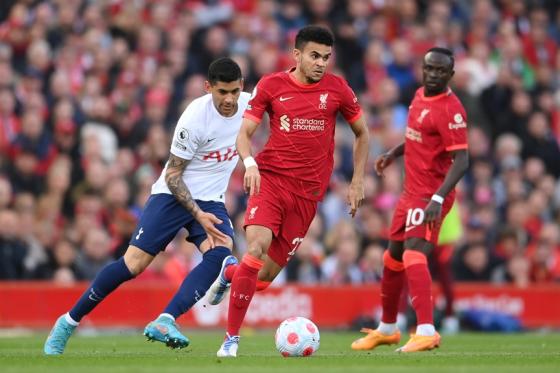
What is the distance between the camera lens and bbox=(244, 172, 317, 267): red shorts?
10930 mm

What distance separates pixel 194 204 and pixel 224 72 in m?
1.19

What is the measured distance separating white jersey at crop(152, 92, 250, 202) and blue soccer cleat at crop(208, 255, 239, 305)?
0.60 meters

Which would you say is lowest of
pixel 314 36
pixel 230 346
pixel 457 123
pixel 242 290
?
pixel 230 346

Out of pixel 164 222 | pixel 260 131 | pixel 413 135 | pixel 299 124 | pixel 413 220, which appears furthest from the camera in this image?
pixel 260 131

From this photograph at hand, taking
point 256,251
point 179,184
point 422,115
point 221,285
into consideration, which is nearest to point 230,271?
point 221,285

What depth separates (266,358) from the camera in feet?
35.3

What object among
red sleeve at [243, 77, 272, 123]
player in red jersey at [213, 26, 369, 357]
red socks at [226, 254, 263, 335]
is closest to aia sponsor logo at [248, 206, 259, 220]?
player in red jersey at [213, 26, 369, 357]

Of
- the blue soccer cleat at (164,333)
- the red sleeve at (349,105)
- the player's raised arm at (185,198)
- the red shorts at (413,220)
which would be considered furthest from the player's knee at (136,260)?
the red shorts at (413,220)

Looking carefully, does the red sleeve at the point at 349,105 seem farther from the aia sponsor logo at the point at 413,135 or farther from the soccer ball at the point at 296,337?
the soccer ball at the point at 296,337

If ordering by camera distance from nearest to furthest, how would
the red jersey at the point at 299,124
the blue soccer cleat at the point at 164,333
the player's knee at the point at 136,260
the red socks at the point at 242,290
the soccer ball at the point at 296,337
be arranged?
the blue soccer cleat at the point at 164,333
the red socks at the point at 242,290
the soccer ball at the point at 296,337
the red jersey at the point at 299,124
the player's knee at the point at 136,260

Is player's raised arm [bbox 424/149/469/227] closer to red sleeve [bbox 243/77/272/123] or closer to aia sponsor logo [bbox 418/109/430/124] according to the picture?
aia sponsor logo [bbox 418/109/430/124]

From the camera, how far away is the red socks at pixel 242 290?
35.1 feet

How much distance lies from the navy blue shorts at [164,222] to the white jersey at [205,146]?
88 mm

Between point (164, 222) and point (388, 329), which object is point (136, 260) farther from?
point (388, 329)
